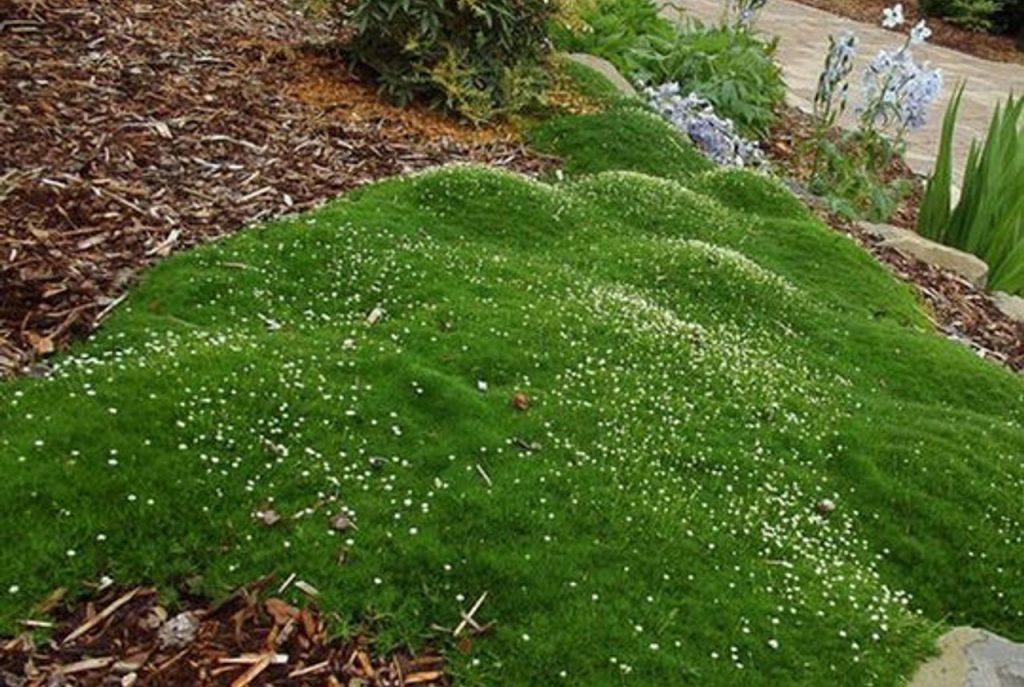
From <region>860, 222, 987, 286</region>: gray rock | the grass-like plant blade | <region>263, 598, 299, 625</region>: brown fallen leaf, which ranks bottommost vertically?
<region>263, 598, 299, 625</region>: brown fallen leaf

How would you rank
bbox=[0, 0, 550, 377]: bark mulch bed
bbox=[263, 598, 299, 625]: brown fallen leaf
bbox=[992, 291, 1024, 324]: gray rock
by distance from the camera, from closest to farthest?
bbox=[263, 598, 299, 625]: brown fallen leaf, bbox=[0, 0, 550, 377]: bark mulch bed, bbox=[992, 291, 1024, 324]: gray rock

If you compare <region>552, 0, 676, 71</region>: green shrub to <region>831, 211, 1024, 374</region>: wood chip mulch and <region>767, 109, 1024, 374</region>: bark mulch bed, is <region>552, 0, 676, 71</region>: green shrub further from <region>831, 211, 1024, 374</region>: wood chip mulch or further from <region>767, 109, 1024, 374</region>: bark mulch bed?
<region>831, 211, 1024, 374</region>: wood chip mulch

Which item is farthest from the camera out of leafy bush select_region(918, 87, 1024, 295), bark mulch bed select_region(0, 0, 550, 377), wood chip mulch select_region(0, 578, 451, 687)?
leafy bush select_region(918, 87, 1024, 295)

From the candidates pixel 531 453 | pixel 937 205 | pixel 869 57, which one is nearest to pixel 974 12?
pixel 869 57

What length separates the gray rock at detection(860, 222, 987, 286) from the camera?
8.82m

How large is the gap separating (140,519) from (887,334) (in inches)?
174

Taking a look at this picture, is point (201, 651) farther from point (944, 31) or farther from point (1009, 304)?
point (944, 31)

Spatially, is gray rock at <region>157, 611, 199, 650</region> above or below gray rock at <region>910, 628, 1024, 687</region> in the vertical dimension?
below

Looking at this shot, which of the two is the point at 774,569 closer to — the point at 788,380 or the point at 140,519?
the point at 788,380

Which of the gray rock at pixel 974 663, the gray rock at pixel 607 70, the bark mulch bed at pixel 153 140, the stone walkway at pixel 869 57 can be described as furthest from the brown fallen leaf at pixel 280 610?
the stone walkway at pixel 869 57

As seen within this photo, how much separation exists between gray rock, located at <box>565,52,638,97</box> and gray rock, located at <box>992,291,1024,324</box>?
12.0ft

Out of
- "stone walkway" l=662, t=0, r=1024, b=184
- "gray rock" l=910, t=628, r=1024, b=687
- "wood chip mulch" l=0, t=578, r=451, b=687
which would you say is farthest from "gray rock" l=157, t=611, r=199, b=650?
"stone walkway" l=662, t=0, r=1024, b=184

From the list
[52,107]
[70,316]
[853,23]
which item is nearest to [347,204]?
[70,316]

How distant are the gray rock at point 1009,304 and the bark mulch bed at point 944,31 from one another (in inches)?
526
